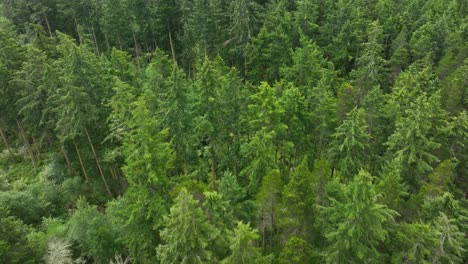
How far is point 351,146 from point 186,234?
14211 millimetres

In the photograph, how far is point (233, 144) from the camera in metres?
30.0

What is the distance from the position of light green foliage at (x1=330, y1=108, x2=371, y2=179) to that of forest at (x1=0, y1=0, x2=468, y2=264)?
157 millimetres

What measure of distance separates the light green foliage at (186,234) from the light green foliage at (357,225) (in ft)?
21.1

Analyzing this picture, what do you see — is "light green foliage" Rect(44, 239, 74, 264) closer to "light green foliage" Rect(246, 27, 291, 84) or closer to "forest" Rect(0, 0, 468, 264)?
"forest" Rect(0, 0, 468, 264)

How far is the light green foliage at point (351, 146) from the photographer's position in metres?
25.5

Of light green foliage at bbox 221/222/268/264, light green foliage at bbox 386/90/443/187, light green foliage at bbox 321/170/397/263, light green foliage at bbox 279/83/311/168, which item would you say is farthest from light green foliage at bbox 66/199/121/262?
light green foliage at bbox 386/90/443/187

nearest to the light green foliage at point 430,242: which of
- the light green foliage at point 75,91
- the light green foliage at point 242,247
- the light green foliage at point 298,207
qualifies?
the light green foliage at point 298,207

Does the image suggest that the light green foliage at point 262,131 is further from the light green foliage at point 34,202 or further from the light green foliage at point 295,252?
the light green foliage at point 34,202

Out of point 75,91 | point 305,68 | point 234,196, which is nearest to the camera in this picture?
point 234,196

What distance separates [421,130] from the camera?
26.0m

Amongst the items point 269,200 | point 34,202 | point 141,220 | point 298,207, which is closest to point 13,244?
point 141,220

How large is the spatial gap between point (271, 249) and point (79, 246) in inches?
516

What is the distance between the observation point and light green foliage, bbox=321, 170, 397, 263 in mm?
17766

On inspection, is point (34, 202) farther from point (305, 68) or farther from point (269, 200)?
point (305, 68)
